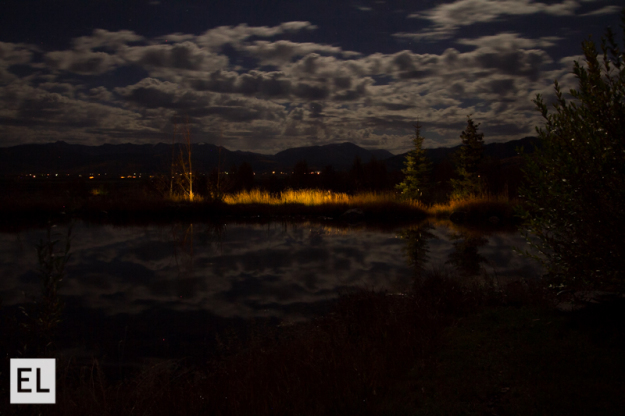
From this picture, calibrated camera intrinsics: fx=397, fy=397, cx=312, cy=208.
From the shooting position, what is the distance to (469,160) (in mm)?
22688

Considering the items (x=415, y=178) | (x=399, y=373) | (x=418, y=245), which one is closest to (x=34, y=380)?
(x=399, y=373)

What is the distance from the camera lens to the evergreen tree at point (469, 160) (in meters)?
22.2

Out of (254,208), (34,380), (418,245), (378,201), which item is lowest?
(34,380)

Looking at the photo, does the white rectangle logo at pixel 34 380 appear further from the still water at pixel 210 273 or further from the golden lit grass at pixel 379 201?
the golden lit grass at pixel 379 201

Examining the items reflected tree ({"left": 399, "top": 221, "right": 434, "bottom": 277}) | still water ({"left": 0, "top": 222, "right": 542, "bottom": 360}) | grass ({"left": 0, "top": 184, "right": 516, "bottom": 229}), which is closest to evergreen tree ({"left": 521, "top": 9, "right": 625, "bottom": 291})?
still water ({"left": 0, "top": 222, "right": 542, "bottom": 360})

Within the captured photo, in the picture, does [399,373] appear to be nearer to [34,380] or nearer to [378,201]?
[34,380]

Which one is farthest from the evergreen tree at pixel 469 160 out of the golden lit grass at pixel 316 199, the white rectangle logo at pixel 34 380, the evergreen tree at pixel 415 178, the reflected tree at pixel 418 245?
the white rectangle logo at pixel 34 380

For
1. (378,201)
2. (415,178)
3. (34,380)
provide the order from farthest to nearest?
(415,178), (378,201), (34,380)

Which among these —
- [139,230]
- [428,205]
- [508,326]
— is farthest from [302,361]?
[428,205]

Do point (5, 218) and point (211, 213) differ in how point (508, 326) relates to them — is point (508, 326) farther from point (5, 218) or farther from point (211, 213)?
point (5, 218)

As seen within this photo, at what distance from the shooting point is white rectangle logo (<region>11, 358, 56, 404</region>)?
276 centimetres

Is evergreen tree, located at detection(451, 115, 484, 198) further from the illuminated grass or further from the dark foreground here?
the dark foreground

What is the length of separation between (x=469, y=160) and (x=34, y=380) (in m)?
23.0

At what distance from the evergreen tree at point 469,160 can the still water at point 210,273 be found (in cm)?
964
